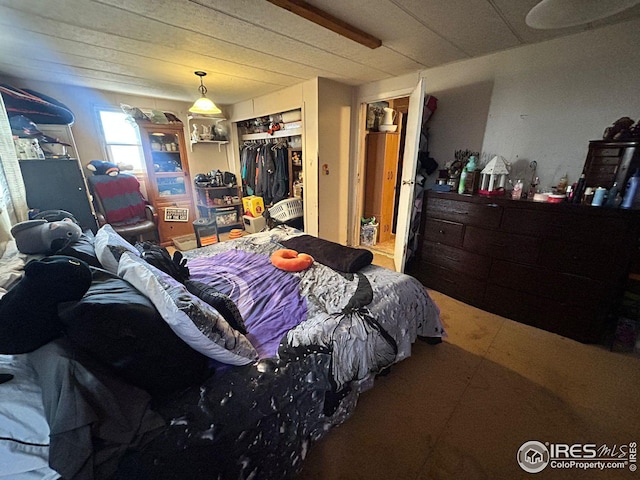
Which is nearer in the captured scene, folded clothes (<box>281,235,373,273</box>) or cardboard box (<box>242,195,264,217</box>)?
folded clothes (<box>281,235,373,273</box>)

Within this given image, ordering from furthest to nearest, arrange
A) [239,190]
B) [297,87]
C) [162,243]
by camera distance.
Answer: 1. [239,190]
2. [162,243]
3. [297,87]

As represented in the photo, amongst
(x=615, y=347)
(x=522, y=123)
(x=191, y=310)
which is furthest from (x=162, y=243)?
(x=615, y=347)

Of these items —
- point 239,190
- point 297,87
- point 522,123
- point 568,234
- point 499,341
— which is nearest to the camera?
point 568,234

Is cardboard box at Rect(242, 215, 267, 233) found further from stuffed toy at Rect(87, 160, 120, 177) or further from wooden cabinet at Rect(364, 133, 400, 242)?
stuffed toy at Rect(87, 160, 120, 177)

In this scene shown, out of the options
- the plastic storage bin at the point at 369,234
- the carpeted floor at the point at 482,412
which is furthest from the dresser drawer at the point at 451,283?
the plastic storage bin at the point at 369,234

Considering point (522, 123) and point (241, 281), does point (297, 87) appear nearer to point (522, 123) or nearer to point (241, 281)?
point (522, 123)

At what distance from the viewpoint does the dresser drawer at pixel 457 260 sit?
2.34m

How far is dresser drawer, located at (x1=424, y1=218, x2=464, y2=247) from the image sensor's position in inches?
95.9

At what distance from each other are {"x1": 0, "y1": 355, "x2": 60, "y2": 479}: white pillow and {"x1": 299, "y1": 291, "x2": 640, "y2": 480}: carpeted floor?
39.3 inches

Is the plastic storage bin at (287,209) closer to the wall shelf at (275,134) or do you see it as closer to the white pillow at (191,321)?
the wall shelf at (275,134)

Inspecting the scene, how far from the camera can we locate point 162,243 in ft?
13.2

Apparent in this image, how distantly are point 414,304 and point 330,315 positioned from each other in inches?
23.9

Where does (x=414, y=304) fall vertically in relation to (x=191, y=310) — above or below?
below

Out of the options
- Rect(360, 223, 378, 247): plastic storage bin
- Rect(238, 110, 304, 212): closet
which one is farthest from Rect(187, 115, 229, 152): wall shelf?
Rect(360, 223, 378, 247): plastic storage bin
